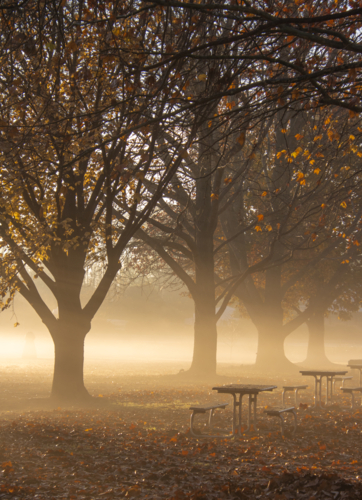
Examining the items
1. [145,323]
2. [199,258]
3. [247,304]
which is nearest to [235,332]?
[145,323]

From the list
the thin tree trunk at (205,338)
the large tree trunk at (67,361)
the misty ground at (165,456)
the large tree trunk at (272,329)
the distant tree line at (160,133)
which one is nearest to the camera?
the misty ground at (165,456)

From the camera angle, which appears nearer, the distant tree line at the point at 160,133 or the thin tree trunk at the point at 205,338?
the distant tree line at the point at 160,133

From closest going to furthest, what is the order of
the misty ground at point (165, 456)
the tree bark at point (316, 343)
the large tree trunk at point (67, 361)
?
the misty ground at point (165, 456) < the large tree trunk at point (67, 361) < the tree bark at point (316, 343)

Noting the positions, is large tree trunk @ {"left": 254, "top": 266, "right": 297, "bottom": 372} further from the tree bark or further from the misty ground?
the misty ground

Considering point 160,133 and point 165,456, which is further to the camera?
point 160,133

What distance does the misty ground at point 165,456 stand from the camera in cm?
442

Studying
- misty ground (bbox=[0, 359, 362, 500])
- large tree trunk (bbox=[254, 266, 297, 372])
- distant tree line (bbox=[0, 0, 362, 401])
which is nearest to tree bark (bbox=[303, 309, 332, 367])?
distant tree line (bbox=[0, 0, 362, 401])

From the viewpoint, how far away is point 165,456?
5.83 metres

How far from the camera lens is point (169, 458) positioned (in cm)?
574

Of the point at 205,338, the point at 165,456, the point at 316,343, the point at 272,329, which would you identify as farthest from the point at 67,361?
the point at 316,343

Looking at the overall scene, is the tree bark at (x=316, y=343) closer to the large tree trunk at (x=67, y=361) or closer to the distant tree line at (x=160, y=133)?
the distant tree line at (x=160, y=133)

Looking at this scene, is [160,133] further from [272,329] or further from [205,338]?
[272,329]

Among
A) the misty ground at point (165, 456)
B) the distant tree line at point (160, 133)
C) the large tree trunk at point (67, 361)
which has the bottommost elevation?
the misty ground at point (165, 456)

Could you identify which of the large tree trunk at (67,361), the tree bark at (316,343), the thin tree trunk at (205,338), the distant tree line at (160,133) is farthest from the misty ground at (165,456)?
the tree bark at (316,343)
